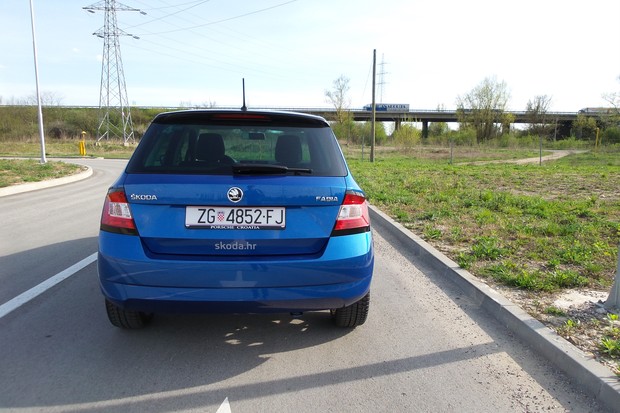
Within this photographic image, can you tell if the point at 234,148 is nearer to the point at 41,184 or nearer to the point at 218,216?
the point at 218,216

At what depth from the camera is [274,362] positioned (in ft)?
10.2

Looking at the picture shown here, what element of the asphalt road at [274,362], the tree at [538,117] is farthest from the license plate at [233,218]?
the tree at [538,117]

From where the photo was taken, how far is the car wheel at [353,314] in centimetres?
350

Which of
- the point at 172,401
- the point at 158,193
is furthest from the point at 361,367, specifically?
the point at 158,193

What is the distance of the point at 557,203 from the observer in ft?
30.3

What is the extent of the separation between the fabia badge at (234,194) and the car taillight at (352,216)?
667mm

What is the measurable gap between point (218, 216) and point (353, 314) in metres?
1.39

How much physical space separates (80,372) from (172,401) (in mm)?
756

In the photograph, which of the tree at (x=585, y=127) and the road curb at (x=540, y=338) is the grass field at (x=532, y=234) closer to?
the road curb at (x=540, y=338)

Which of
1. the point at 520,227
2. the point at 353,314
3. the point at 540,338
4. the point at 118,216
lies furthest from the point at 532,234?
the point at 118,216

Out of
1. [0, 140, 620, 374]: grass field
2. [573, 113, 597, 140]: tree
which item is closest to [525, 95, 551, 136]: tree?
[573, 113, 597, 140]: tree

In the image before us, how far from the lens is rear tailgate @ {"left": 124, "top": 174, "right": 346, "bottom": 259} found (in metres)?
2.88

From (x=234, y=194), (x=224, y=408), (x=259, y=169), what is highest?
(x=259, y=169)

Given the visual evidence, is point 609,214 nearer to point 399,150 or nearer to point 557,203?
point 557,203
